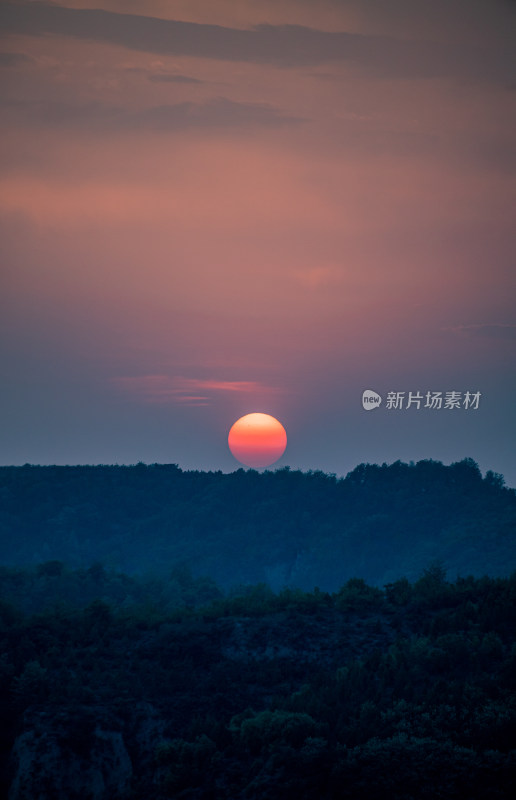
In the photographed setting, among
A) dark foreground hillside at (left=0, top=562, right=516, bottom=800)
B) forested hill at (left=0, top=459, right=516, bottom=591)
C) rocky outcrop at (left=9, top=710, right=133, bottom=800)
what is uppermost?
forested hill at (left=0, top=459, right=516, bottom=591)

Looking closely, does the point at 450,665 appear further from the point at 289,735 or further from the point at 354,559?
the point at 354,559

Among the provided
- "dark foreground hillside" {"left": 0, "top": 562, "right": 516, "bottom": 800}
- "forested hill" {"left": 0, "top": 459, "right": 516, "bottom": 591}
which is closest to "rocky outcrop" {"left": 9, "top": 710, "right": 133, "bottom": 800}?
"dark foreground hillside" {"left": 0, "top": 562, "right": 516, "bottom": 800}

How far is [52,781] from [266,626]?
495 inches

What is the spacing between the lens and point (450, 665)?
103 ft

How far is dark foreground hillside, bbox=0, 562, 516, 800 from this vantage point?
79.8 feet

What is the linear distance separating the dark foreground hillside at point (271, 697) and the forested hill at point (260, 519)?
67.0 m

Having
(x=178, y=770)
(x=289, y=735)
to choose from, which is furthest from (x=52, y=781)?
(x=289, y=735)

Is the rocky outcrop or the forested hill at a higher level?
the forested hill

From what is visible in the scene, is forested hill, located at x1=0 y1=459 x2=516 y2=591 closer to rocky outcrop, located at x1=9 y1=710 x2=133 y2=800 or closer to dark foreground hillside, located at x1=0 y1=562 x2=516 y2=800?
dark foreground hillside, located at x1=0 y1=562 x2=516 y2=800

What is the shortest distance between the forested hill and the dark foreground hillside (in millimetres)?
66957

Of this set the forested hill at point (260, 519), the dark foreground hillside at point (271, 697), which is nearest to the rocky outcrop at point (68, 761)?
the dark foreground hillside at point (271, 697)

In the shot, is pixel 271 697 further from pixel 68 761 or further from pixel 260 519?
pixel 260 519

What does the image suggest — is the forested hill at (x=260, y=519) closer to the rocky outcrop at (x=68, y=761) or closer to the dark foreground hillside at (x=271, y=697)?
the dark foreground hillside at (x=271, y=697)

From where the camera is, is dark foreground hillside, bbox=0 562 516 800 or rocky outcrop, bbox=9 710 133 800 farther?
rocky outcrop, bbox=9 710 133 800
